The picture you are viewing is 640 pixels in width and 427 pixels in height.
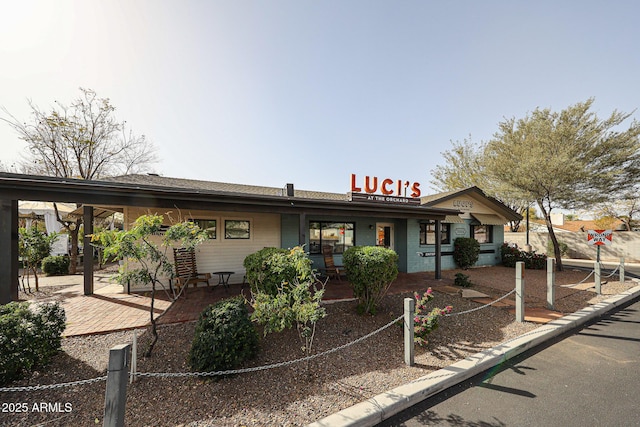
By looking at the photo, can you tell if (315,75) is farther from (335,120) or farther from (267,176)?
(267,176)

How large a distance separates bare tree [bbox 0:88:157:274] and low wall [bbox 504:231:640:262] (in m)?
30.1

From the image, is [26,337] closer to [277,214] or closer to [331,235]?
[277,214]

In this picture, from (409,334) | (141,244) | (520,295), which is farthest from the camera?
(520,295)

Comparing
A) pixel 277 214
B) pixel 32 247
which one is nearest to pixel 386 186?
pixel 277 214

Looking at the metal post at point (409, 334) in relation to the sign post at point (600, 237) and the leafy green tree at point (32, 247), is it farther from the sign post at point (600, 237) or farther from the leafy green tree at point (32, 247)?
the leafy green tree at point (32, 247)

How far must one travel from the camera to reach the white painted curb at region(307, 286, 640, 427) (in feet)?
8.81

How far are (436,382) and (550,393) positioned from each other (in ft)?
4.69

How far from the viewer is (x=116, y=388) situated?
212 cm

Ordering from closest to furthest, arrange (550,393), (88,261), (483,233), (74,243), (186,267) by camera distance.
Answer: (550,393)
(88,261)
(186,267)
(74,243)
(483,233)

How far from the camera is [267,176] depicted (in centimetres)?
1587

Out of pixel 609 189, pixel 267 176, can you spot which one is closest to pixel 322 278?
pixel 267 176

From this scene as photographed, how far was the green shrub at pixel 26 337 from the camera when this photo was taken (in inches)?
125

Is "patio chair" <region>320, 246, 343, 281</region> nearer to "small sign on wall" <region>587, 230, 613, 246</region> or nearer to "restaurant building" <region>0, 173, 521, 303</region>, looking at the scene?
"restaurant building" <region>0, 173, 521, 303</region>

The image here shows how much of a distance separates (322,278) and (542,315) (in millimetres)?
6334
